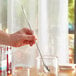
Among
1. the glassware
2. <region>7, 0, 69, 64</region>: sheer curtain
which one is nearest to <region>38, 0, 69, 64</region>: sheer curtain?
<region>7, 0, 69, 64</region>: sheer curtain

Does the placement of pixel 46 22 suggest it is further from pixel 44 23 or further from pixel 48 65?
pixel 48 65

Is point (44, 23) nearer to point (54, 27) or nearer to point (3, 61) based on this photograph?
point (54, 27)

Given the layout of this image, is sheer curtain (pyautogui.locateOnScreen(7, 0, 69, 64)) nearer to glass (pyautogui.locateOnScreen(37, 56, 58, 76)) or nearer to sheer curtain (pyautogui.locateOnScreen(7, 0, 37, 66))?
sheer curtain (pyautogui.locateOnScreen(7, 0, 37, 66))

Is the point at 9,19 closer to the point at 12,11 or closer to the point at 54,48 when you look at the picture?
the point at 12,11

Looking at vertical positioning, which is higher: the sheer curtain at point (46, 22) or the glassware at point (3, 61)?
the sheer curtain at point (46, 22)

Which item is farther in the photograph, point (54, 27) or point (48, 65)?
point (54, 27)

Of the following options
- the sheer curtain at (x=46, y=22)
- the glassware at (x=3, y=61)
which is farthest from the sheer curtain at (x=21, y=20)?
the glassware at (x=3, y=61)

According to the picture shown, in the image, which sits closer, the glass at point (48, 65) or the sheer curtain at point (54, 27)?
the glass at point (48, 65)

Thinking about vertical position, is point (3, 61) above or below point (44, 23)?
below

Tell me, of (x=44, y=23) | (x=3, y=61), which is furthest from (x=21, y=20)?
(x=3, y=61)

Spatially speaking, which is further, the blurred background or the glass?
the blurred background

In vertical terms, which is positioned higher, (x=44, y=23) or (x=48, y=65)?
(x=44, y=23)

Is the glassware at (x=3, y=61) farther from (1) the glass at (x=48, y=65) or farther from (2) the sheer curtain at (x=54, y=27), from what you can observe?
(2) the sheer curtain at (x=54, y=27)

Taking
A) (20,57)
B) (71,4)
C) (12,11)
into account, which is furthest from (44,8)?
(71,4)
